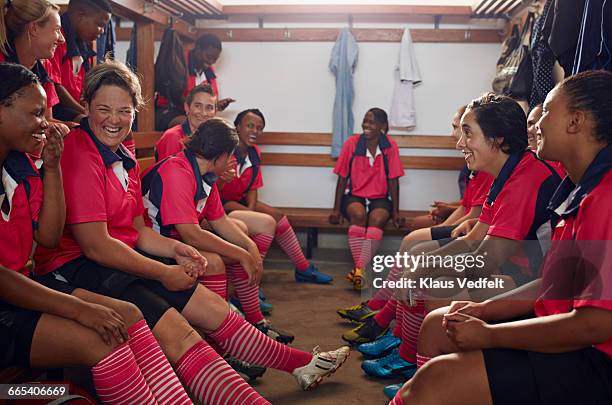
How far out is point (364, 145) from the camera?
5.07 meters

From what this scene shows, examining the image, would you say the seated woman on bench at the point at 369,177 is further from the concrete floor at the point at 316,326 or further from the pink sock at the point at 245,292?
the pink sock at the point at 245,292

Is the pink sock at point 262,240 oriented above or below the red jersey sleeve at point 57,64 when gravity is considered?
below

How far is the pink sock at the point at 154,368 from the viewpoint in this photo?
1805mm

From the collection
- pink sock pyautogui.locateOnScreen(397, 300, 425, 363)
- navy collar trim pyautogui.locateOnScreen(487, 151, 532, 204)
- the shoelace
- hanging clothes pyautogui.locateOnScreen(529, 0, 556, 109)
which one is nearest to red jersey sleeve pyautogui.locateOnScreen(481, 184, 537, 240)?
navy collar trim pyautogui.locateOnScreen(487, 151, 532, 204)

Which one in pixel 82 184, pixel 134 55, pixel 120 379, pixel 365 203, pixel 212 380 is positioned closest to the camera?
pixel 120 379

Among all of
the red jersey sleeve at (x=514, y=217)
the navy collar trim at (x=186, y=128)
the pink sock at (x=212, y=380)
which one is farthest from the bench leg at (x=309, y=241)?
the pink sock at (x=212, y=380)

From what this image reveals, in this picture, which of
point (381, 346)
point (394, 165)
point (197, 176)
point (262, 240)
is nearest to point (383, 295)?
point (381, 346)

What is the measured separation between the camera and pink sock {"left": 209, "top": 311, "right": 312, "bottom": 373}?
2242 mm

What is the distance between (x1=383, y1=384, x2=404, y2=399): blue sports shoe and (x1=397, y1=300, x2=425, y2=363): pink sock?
0.46 ft

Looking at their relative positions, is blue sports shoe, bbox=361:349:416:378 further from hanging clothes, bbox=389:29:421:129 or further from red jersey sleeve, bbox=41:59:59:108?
hanging clothes, bbox=389:29:421:129

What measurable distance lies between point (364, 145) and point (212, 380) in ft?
11.0

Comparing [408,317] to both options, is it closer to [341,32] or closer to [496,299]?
[496,299]

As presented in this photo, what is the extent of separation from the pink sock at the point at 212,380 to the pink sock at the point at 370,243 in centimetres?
267

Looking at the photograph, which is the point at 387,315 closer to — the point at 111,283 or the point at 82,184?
the point at 111,283
